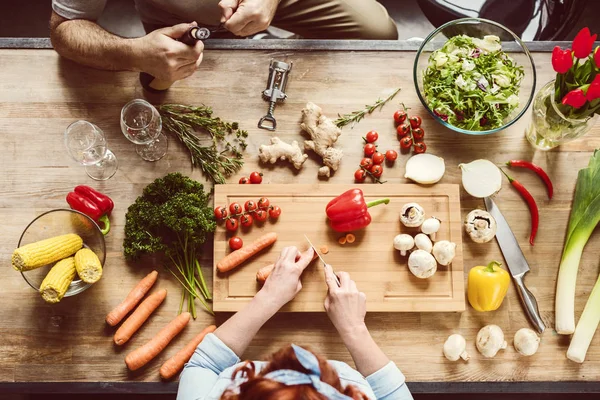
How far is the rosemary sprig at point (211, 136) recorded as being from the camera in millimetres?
2135

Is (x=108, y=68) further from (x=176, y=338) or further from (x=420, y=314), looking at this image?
(x=420, y=314)

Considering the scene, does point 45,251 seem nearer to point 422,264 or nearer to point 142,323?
point 142,323

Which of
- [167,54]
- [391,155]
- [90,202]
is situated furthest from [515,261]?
[90,202]

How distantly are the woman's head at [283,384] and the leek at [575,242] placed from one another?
0.94m

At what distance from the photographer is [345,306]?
6.45ft

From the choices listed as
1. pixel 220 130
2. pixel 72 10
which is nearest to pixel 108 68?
pixel 72 10

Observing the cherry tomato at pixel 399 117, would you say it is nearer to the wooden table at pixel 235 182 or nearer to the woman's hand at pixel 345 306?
the wooden table at pixel 235 182

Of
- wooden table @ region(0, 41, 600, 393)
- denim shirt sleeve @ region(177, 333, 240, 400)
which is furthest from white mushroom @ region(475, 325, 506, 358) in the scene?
denim shirt sleeve @ region(177, 333, 240, 400)

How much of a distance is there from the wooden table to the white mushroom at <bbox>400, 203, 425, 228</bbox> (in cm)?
19

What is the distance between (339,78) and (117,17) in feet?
6.47

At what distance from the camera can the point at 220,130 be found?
2164mm

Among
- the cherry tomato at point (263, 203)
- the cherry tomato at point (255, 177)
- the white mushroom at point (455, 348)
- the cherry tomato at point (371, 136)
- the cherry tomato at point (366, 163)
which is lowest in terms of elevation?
the white mushroom at point (455, 348)

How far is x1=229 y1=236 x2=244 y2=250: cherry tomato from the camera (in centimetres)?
206

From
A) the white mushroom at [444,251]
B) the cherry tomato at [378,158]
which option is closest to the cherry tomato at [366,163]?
the cherry tomato at [378,158]
